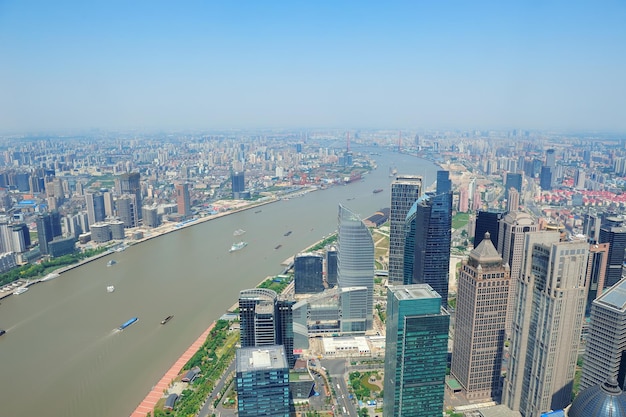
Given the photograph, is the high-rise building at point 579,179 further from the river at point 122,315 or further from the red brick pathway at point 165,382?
the red brick pathway at point 165,382

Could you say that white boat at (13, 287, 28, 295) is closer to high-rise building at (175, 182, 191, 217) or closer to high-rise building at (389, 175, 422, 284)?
high-rise building at (175, 182, 191, 217)

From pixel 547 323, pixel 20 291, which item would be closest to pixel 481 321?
pixel 547 323

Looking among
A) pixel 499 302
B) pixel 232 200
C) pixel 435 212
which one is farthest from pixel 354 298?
pixel 232 200

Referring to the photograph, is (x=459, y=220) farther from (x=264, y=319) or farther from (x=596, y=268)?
(x=264, y=319)

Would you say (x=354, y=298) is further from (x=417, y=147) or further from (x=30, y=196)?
(x=417, y=147)

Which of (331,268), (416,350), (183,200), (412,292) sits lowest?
(331,268)

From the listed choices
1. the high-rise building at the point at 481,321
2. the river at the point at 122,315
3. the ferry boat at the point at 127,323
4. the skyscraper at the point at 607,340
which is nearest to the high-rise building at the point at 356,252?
the high-rise building at the point at 481,321
